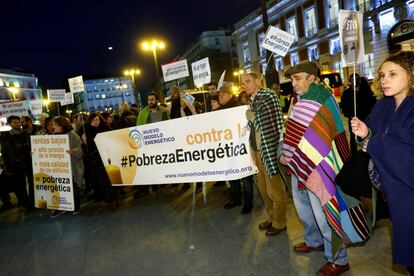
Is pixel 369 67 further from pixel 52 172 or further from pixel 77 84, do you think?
pixel 52 172

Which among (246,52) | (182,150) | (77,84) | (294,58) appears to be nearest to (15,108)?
(77,84)

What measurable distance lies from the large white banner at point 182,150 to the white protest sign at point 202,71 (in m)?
3.06

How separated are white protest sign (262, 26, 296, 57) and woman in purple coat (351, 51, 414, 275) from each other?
327cm

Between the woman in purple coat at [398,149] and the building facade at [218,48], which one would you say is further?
the building facade at [218,48]

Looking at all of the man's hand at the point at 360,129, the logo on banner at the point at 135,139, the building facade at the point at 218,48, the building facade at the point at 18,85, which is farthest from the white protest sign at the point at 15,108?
the building facade at the point at 18,85

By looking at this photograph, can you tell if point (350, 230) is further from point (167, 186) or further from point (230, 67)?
point (230, 67)

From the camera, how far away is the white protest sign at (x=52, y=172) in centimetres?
609

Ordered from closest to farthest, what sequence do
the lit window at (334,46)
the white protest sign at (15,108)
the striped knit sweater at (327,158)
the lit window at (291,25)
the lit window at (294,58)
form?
the striped knit sweater at (327,158)
the white protest sign at (15,108)
the lit window at (334,46)
the lit window at (291,25)
the lit window at (294,58)

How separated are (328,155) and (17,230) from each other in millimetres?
5487

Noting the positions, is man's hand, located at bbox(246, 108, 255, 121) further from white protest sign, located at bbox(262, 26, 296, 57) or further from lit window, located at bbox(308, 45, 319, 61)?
lit window, located at bbox(308, 45, 319, 61)

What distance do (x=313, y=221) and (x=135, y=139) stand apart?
3417 millimetres

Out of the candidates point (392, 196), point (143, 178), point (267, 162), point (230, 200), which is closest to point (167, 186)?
point (143, 178)

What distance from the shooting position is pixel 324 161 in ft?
9.65

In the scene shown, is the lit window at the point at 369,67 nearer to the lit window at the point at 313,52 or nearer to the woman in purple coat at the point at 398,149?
the lit window at the point at 313,52
